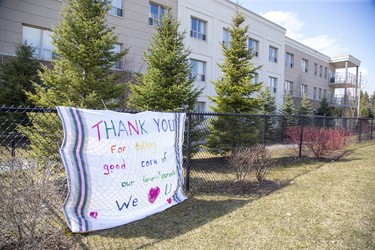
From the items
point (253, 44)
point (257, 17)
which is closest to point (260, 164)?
point (253, 44)

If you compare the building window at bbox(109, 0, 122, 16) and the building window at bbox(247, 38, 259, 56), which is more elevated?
the building window at bbox(247, 38, 259, 56)

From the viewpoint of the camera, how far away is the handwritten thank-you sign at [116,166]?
11.3 ft

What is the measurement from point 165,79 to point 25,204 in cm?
645

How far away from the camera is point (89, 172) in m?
3.55

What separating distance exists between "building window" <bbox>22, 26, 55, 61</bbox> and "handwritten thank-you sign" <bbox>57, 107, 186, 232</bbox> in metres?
12.0

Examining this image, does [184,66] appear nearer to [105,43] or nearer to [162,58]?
[162,58]

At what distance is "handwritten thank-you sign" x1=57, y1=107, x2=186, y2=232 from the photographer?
3.46 meters

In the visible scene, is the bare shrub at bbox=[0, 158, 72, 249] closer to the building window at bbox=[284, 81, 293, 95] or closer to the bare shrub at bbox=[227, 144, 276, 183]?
the bare shrub at bbox=[227, 144, 276, 183]

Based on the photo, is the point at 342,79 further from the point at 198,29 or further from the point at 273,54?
the point at 198,29

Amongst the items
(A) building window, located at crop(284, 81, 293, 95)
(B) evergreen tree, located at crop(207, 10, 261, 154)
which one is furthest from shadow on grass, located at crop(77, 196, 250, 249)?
(A) building window, located at crop(284, 81, 293, 95)

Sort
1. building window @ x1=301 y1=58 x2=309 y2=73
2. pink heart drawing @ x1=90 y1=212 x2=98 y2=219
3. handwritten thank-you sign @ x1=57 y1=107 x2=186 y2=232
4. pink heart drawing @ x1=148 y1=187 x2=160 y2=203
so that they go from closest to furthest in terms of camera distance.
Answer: handwritten thank-you sign @ x1=57 y1=107 x2=186 y2=232
pink heart drawing @ x1=90 y1=212 x2=98 y2=219
pink heart drawing @ x1=148 y1=187 x2=160 y2=203
building window @ x1=301 y1=58 x2=309 y2=73

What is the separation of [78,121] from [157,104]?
5253mm

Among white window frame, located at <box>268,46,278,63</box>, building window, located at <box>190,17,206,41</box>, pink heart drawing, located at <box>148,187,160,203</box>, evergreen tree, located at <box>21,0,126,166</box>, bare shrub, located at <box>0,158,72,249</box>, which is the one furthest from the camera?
white window frame, located at <box>268,46,278,63</box>

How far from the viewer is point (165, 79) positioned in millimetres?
8797
